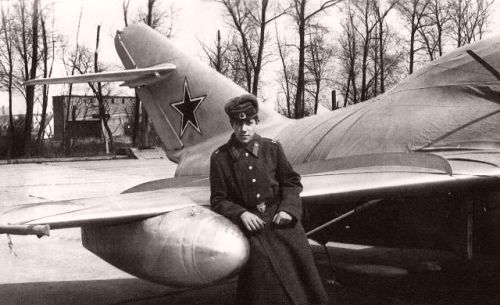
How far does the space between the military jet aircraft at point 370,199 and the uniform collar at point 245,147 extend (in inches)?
14.8

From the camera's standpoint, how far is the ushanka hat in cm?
336

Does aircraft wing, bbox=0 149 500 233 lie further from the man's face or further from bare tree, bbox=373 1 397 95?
bare tree, bbox=373 1 397 95

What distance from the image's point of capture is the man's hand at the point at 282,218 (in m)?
3.25

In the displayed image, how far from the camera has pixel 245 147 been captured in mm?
3438

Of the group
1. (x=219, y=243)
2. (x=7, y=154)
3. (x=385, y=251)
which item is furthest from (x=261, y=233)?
(x=7, y=154)

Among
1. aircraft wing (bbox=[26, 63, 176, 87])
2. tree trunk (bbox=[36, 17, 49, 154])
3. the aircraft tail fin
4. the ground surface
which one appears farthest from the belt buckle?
tree trunk (bbox=[36, 17, 49, 154])

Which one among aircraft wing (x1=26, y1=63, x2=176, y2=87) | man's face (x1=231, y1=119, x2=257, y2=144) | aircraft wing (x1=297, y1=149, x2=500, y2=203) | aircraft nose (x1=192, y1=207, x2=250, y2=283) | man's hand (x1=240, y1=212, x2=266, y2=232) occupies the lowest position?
aircraft nose (x1=192, y1=207, x2=250, y2=283)

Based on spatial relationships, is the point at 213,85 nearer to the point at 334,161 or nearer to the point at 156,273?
the point at 334,161

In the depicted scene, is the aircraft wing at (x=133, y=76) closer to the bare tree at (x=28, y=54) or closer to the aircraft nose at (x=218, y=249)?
the aircraft nose at (x=218, y=249)

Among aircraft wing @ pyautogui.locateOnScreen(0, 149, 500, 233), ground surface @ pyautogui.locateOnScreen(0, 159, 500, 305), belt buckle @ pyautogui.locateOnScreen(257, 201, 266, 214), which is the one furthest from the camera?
A: ground surface @ pyautogui.locateOnScreen(0, 159, 500, 305)

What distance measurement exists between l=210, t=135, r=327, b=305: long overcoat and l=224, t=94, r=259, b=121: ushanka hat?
155 millimetres

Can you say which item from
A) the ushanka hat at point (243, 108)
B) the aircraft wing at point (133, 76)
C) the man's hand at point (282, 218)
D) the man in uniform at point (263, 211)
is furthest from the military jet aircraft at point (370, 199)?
the aircraft wing at point (133, 76)

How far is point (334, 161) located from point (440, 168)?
1199 mm

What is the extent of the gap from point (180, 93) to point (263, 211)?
472cm
